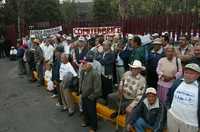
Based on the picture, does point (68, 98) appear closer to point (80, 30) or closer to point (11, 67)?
point (80, 30)

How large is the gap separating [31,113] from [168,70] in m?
4.69

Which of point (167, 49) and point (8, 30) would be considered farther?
point (8, 30)

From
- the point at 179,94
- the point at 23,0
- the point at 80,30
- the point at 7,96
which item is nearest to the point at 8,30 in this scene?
the point at 23,0

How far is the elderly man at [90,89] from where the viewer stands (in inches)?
373

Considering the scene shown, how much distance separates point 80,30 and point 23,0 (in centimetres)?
1704

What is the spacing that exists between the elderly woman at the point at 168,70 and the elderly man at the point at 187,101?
7.23 ft

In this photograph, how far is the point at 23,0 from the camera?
1426 inches

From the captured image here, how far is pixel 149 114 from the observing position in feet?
25.5

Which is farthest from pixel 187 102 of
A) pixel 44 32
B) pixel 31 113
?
pixel 44 32

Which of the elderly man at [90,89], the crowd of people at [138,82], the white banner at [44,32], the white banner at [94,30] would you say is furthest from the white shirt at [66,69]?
the white banner at [44,32]

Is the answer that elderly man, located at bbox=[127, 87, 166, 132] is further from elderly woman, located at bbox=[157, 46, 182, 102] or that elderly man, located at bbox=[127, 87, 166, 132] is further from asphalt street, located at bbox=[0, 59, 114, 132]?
asphalt street, located at bbox=[0, 59, 114, 132]

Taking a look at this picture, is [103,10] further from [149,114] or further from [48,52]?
[149,114]

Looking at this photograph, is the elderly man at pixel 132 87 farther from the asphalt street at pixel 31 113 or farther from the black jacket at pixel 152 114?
the asphalt street at pixel 31 113

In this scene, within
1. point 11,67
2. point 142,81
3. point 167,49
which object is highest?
point 167,49
